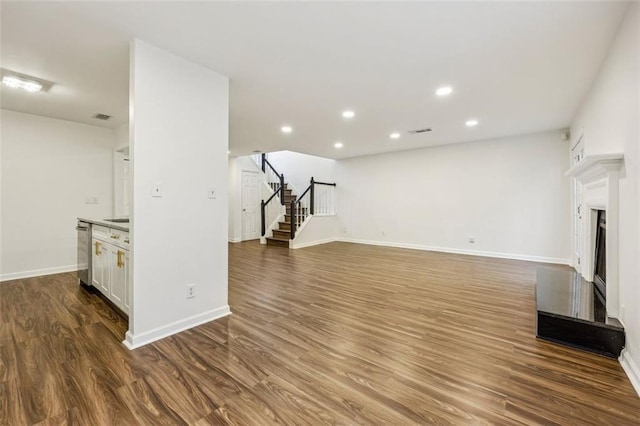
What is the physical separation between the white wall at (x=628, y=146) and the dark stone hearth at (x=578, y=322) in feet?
0.33

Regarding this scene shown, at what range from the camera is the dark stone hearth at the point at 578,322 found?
209 centimetres

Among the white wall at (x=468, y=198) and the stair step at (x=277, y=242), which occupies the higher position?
the white wall at (x=468, y=198)

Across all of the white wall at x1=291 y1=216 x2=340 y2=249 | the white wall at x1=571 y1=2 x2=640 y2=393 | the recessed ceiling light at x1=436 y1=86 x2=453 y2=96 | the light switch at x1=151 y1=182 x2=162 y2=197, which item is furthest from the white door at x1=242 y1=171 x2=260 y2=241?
the white wall at x1=571 y1=2 x2=640 y2=393

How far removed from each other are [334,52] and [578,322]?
302 cm

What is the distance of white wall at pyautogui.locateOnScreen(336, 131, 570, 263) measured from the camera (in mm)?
5320

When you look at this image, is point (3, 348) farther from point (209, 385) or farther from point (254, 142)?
point (254, 142)

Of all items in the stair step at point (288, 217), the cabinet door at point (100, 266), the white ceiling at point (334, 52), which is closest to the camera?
the white ceiling at point (334, 52)

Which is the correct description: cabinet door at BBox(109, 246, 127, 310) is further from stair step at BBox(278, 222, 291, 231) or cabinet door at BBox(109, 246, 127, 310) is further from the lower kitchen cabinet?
stair step at BBox(278, 222, 291, 231)

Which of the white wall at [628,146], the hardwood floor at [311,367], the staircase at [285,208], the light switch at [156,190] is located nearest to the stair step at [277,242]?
the staircase at [285,208]

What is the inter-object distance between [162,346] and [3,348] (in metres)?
1.22

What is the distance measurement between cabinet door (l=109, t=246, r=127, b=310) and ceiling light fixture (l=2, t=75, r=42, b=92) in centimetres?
203

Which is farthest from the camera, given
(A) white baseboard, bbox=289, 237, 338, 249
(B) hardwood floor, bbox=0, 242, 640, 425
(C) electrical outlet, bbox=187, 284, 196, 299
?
(A) white baseboard, bbox=289, 237, 338, 249

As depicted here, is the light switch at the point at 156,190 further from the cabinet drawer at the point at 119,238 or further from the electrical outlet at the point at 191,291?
the electrical outlet at the point at 191,291

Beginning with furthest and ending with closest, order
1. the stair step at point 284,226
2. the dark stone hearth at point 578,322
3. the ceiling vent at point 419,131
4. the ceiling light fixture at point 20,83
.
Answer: the stair step at point 284,226, the ceiling vent at point 419,131, the ceiling light fixture at point 20,83, the dark stone hearth at point 578,322
